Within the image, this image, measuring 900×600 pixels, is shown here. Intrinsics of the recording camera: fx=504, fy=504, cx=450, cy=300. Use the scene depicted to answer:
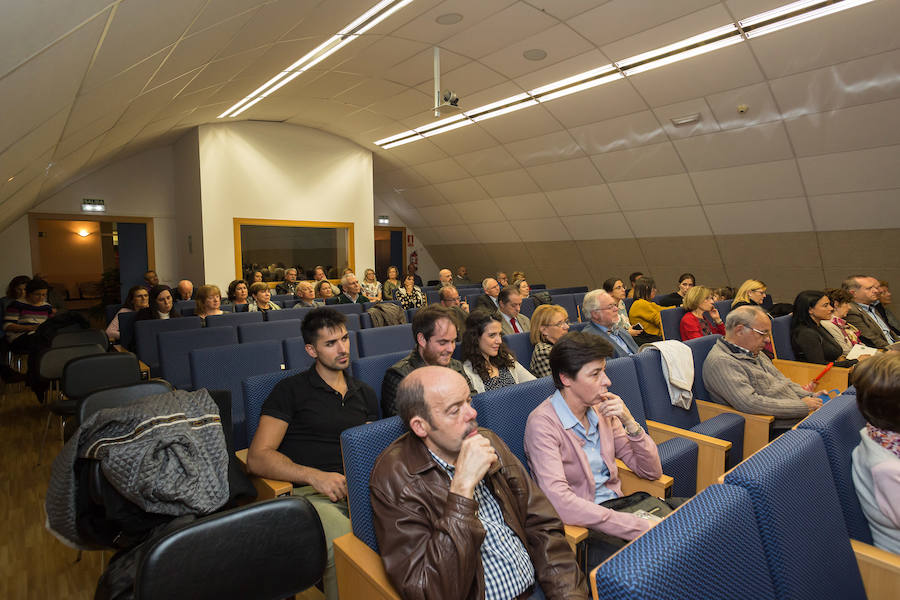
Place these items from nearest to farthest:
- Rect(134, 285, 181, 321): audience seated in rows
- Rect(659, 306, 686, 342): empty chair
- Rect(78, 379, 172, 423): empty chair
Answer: Rect(78, 379, 172, 423): empty chair < Rect(659, 306, 686, 342): empty chair < Rect(134, 285, 181, 321): audience seated in rows

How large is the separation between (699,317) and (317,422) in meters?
4.22

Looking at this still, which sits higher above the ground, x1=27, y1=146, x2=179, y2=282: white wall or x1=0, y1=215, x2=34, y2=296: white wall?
x1=27, y1=146, x2=179, y2=282: white wall

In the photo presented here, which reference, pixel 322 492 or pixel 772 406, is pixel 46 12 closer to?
pixel 322 492

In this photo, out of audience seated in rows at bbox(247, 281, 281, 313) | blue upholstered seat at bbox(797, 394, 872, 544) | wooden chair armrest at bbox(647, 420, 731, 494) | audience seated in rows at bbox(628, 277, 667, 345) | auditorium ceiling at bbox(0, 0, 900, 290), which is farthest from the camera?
audience seated in rows at bbox(247, 281, 281, 313)

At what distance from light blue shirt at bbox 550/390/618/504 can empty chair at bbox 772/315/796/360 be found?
3.28 meters

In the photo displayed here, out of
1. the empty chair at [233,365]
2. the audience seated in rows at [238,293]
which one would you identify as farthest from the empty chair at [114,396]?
the audience seated in rows at [238,293]

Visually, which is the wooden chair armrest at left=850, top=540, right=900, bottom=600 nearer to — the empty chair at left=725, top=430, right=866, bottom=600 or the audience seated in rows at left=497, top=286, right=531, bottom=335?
the empty chair at left=725, top=430, right=866, bottom=600

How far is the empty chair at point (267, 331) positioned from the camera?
4.66 meters

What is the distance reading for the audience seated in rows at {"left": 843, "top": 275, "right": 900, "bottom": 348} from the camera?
529 centimetres

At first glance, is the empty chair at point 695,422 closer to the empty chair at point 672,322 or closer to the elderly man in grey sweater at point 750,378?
the elderly man in grey sweater at point 750,378

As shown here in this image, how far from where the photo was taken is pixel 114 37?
2.65m

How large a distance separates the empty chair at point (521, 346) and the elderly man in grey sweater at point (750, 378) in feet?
4.02

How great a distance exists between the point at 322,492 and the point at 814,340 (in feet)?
14.9

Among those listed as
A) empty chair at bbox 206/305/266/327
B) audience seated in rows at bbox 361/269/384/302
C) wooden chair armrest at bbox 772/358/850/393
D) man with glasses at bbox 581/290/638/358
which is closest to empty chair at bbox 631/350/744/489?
man with glasses at bbox 581/290/638/358
